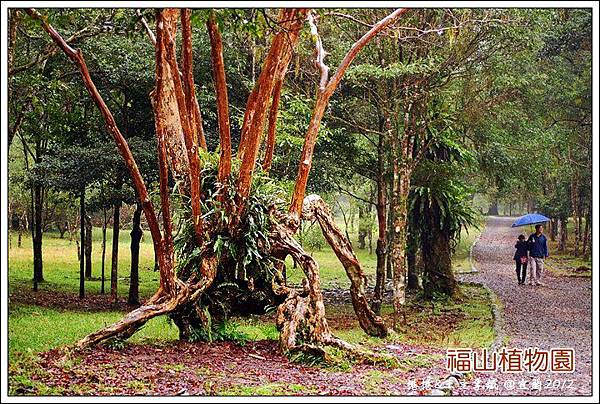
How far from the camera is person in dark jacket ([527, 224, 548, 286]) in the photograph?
7.65 meters

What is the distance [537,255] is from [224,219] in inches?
164

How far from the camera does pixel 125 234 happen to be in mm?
9531

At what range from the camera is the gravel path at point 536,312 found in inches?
173

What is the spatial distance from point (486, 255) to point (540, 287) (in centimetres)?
175

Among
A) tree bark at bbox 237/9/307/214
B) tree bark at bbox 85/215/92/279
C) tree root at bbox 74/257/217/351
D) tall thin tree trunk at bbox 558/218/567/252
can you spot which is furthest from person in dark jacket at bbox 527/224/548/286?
tree bark at bbox 85/215/92/279

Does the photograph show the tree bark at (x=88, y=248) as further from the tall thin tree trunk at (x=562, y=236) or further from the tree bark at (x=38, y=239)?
the tall thin tree trunk at (x=562, y=236)

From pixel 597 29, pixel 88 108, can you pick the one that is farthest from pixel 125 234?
pixel 597 29

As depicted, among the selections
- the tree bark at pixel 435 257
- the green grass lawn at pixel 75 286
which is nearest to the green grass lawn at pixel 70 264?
the green grass lawn at pixel 75 286

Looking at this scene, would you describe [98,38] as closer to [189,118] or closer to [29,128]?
[29,128]

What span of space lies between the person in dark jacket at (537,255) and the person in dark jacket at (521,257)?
2.9 inches

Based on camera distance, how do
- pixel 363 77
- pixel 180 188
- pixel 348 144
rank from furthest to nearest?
pixel 348 144 < pixel 363 77 < pixel 180 188

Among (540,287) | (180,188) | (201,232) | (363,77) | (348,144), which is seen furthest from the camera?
(348,144)

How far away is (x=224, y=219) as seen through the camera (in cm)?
517

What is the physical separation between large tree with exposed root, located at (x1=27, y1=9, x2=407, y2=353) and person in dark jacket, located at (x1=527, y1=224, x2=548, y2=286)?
9.35 feet
